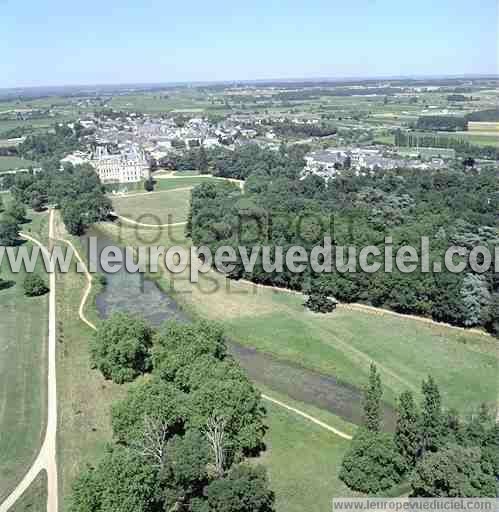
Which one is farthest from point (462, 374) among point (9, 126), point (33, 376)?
point (9, 126)

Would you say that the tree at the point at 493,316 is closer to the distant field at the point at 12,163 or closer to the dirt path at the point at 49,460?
the dirt path at the point at 49,460

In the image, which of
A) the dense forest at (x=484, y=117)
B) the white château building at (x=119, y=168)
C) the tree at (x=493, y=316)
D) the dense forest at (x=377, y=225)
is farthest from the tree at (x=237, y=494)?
the dense forest at (x=484, y=117)

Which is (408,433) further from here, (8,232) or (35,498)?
(8,232)

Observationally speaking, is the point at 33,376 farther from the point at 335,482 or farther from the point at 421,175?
the point at 421,175

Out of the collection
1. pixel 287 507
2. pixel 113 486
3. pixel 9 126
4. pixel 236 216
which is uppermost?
pixel 9 126

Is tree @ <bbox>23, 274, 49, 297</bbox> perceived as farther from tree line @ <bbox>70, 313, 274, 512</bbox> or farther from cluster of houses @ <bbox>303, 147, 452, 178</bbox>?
cluster of houses @ <bbox>303, 147, 452, 178</bbox>
